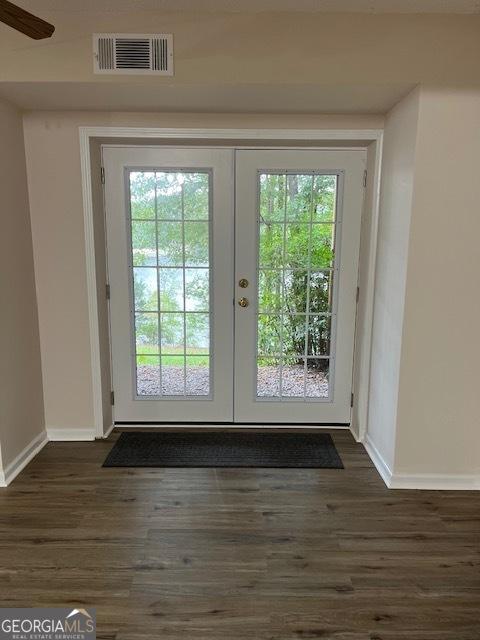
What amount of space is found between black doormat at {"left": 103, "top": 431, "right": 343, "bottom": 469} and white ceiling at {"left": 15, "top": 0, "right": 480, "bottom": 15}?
8.37 feet

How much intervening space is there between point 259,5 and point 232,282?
64.0 inches

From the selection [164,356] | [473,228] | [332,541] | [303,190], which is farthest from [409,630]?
[303,190]

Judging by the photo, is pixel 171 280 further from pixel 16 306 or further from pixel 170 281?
pixel 16 306

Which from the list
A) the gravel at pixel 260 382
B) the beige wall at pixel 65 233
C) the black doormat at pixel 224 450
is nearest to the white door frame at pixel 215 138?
the beige wall at pixel 65 233

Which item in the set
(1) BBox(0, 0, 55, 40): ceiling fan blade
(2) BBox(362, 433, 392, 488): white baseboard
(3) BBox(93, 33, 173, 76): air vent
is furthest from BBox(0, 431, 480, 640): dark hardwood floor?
(3) BBox(93, 33, 173, 76): air vent

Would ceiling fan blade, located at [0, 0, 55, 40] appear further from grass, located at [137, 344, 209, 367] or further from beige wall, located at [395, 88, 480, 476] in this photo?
grass, located at [137, 344, 209, 367]

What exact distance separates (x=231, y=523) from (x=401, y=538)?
0.85 metres

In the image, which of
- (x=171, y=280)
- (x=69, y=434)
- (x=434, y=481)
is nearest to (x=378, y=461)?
(x=434, y=481)

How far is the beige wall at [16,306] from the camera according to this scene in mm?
2598

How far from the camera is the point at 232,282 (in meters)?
3.17

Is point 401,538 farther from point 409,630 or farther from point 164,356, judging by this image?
point 164,356

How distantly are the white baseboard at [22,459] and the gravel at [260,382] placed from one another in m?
0.74

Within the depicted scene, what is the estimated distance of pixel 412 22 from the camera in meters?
2.23

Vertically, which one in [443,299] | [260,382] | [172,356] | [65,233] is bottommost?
[260,382]
